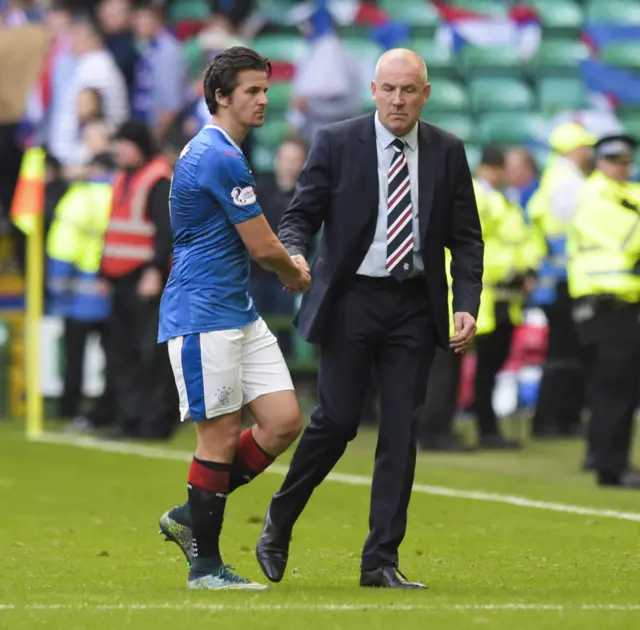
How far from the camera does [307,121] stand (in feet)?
68.8

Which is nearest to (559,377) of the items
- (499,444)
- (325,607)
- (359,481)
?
(499,444)

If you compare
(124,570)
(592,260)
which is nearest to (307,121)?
(592,260)

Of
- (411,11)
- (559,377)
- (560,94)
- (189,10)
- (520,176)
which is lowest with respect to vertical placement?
(559,377)

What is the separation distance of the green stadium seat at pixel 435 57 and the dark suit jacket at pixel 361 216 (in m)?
16.2

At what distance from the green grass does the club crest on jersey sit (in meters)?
1.46

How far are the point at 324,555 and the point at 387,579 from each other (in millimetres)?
1263

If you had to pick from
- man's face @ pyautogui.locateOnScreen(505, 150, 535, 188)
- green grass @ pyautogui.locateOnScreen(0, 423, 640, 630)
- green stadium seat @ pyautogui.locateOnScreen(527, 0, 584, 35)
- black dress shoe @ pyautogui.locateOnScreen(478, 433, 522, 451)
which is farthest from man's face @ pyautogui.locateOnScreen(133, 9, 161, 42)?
green grass @ pyautogui.locateOnScreen(0, 423, 640, 630)

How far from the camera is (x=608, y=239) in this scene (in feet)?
41.3

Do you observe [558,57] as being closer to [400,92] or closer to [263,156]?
[263,156]

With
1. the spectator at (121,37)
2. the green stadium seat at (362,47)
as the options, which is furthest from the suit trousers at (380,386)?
the green stadium seat at (362,47)

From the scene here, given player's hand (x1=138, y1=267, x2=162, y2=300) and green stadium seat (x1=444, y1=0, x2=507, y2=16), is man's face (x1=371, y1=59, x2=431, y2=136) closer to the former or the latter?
player's hand (x1=138, y1=267, x2=162, y2=300)

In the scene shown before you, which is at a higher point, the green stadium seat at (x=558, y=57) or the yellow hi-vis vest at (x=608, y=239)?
the green stadium seat at (x=558, y=57)

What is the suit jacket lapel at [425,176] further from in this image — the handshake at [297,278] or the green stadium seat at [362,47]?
the green stadium seat at [362,47]

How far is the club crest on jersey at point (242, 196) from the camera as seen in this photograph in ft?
24.4
